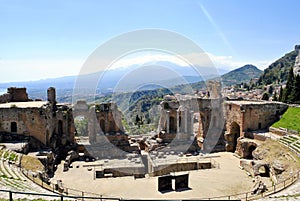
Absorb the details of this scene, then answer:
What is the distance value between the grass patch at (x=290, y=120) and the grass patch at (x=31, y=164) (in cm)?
2691

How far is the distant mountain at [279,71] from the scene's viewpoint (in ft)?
403

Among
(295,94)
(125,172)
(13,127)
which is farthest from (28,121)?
(295,94)

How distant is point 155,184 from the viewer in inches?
977

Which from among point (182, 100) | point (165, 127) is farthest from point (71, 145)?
point (182, 100)

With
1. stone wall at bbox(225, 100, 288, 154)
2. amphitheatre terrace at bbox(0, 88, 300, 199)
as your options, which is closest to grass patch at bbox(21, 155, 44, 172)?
amphitheatre terrace at bbox(0, 88, 300, 199)

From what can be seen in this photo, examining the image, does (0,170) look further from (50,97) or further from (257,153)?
(257,153)

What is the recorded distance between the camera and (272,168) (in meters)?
26.0

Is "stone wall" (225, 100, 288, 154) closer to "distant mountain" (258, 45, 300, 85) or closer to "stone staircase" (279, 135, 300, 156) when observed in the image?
"stone staircase" (279, 135, 300, 156)

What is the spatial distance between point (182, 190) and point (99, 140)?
1496 centimetres

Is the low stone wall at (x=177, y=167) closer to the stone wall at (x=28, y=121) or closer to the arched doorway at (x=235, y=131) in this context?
the arched doorway at (x=235, y=131)

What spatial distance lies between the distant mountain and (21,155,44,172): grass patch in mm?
112737

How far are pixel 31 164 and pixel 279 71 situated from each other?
130878 mm

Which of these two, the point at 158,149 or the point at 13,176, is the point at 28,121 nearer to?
the point at 13,176

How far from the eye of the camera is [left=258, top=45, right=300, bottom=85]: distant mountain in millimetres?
122938
